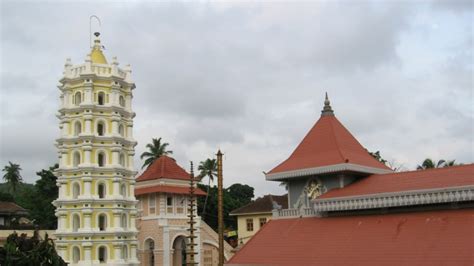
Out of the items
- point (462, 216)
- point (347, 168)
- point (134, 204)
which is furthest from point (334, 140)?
point (134, 204)

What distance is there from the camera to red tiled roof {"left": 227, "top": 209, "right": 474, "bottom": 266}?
14477 millimetres

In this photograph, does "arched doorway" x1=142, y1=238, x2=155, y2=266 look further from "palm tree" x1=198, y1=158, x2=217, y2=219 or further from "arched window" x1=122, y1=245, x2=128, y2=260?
"palm tree" x1=198, y1=158, x2=217, y2=219

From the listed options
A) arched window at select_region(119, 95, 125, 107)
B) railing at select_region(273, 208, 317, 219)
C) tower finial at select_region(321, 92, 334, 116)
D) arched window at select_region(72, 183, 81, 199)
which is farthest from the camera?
arched window at select_region(119, 95, 125, 107)

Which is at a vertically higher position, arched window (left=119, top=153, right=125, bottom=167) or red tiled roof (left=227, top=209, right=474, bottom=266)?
arched window (left=119, top=153, right=125, bottom=167)

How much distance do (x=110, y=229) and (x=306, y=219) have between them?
420 inches

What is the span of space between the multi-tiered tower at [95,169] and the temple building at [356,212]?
8.83m

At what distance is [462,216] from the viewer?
15.0m

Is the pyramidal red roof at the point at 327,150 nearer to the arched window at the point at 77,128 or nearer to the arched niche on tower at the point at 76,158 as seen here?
the arched niche on tower at the point at 76,158

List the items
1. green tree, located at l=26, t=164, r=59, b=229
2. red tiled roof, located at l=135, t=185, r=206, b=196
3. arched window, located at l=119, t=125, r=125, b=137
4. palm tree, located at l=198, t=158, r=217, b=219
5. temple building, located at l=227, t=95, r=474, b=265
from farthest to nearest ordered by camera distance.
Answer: palm tree, located at l=198, t=158, r=217, b=219 → green tree, located at l=26, t=164, r=59, b=229 → red tiled roof, located at l=135, t=185, r=206, b=196 → arched window, located at l=119, t=125, r=125, b=137 → temple building, located at l=227, t=95, r=474, b=265

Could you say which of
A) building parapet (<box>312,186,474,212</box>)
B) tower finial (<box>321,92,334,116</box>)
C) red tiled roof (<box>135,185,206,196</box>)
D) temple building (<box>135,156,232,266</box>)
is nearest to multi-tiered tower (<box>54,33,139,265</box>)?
red tiled roof (<box>135,185,206,196</box>)

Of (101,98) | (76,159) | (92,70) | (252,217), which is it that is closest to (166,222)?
(76,159)

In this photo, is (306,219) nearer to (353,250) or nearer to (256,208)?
(353,250)

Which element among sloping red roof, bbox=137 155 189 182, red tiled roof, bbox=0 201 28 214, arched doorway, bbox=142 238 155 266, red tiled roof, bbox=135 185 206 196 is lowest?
arched doorway, bbox=142 238 155 266

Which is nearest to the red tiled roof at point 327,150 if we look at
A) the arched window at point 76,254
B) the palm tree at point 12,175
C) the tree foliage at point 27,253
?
the tree foliage at point 27,253
